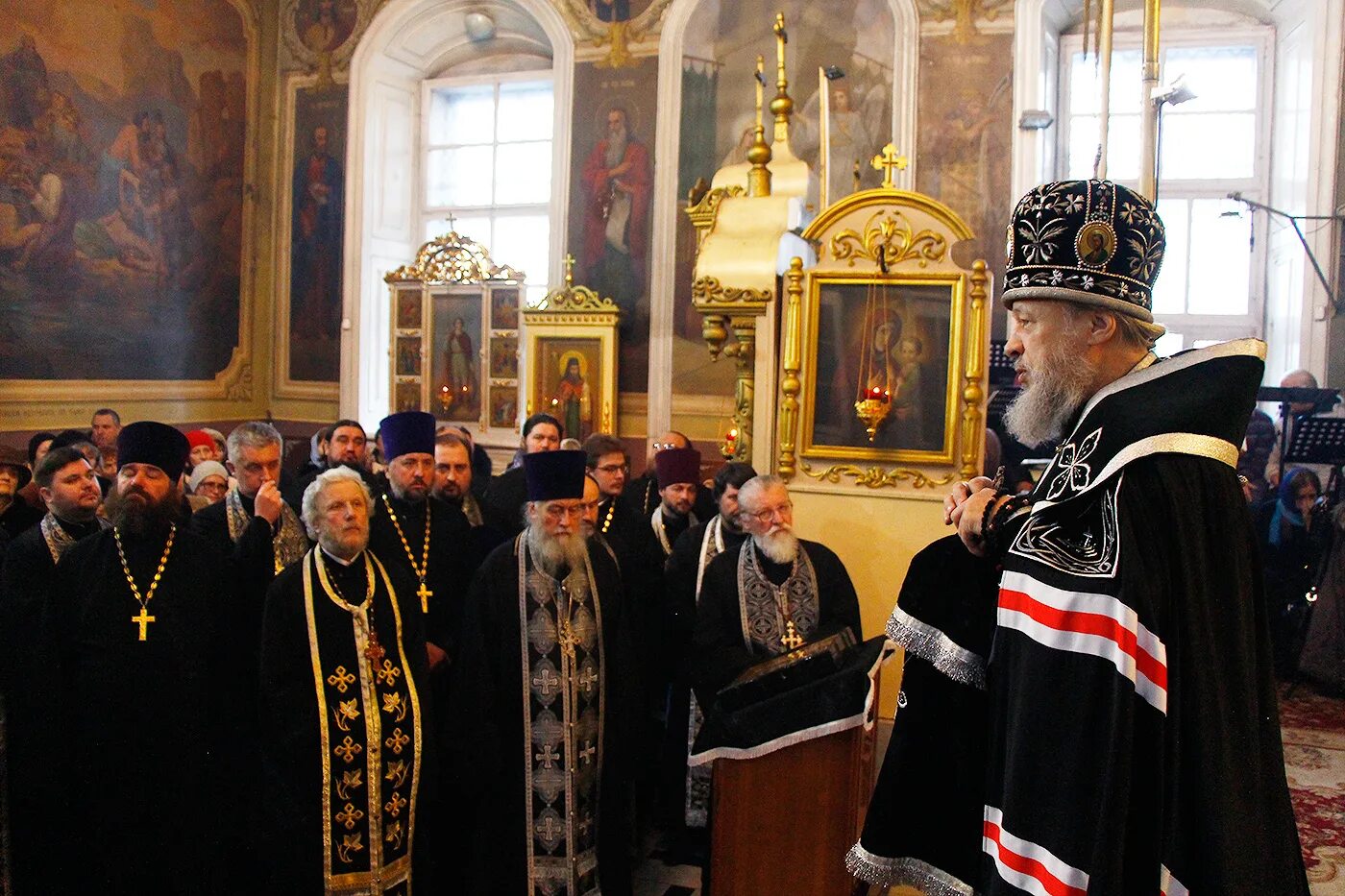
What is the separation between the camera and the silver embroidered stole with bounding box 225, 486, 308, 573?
424cm

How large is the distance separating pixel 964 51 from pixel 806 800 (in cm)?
832

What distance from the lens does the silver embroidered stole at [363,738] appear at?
3.55 metres

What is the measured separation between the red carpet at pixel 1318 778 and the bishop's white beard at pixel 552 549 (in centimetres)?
246

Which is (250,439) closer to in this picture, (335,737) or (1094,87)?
(335,737)

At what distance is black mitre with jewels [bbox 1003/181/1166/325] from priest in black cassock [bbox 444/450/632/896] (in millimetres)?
2321

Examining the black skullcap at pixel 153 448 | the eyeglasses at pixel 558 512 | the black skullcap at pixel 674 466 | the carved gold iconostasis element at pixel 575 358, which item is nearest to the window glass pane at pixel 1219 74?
the carved gold iconostasis element at pixel 575 358

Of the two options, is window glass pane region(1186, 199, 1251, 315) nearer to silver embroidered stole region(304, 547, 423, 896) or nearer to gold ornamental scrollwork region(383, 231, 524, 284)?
gold ornamental scrollwork region(383, 231, 524, 284)

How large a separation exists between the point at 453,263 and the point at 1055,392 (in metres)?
9.87

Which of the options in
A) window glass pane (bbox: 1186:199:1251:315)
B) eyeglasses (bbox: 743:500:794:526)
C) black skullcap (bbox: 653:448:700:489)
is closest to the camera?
eyeglasses (bbox: 743:500:794:526)

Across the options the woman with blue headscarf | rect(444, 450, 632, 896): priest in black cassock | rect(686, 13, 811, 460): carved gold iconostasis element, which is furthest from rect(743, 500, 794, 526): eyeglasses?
the woman with blue headscarf

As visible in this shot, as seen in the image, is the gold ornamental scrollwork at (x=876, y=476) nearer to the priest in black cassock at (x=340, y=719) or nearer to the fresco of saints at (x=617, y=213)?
the priest in black cassock at (x=340, y=719)

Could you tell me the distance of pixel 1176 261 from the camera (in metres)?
10.6

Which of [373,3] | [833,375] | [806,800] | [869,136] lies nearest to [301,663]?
[806,800]

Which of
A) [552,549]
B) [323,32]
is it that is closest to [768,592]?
[552,549]
